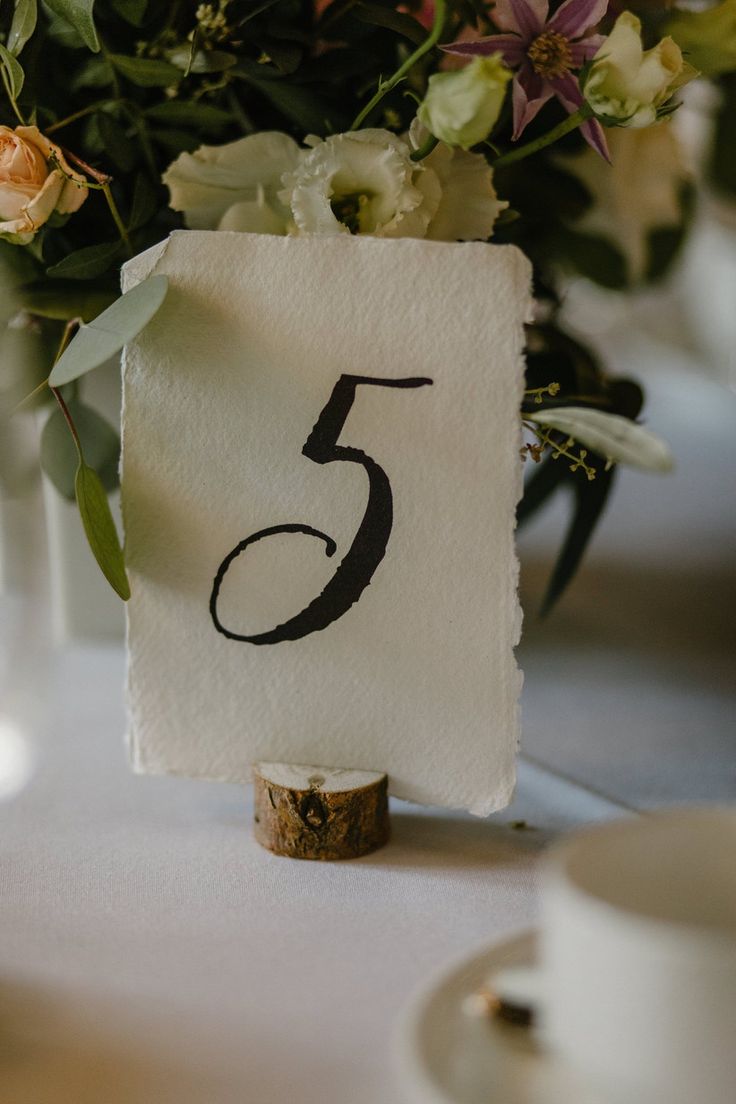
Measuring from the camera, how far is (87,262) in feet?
1.63

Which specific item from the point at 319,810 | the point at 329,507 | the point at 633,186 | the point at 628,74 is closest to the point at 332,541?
the point at 329,507

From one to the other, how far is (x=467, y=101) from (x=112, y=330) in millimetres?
165

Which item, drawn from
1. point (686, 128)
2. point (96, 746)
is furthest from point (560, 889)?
point (686, 128)

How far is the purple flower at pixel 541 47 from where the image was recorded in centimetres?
43

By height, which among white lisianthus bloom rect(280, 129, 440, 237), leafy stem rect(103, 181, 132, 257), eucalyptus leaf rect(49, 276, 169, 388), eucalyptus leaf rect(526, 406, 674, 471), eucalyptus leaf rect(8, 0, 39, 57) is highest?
eucalyptus leaf rect(8, 0, 39, 57)

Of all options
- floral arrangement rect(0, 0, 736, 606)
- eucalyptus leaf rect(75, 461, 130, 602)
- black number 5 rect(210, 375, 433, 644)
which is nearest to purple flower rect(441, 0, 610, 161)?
floral arrangement rect(0, 0, 736, 606)

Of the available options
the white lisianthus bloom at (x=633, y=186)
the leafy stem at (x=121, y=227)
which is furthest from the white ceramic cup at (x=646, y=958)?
the white lisianthus bloom at (x=633, y=186)

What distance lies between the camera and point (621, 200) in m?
0.76

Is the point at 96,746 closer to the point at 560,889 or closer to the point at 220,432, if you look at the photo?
the point at 220,432

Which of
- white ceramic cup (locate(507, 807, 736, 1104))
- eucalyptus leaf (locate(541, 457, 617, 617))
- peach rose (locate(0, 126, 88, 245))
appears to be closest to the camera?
white ceramic cup (locate(507, 807, 736, 1104))

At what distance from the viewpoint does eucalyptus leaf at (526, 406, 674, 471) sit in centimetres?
35

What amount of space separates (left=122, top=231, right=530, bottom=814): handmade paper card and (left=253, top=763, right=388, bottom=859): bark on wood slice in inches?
0.6

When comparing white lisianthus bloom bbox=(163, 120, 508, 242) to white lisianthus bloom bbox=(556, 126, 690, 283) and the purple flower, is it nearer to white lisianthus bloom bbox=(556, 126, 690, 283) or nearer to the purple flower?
the purple flower

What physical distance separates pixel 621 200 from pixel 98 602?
460 millimetres
